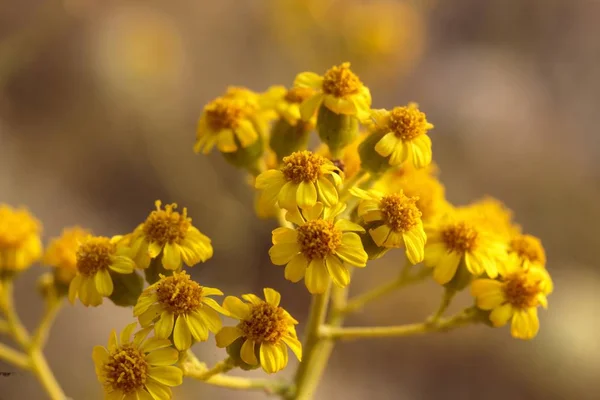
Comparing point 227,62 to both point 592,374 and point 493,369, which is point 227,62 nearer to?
point 493,369

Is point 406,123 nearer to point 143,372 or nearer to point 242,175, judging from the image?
point 143,372

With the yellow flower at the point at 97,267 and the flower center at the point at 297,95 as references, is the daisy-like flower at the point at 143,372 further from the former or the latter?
the flower center at the point at 297,95

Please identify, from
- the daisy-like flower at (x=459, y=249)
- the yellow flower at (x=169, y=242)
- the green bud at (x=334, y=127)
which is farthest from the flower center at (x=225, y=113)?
the daisy-like flower at (x=459, y=249)

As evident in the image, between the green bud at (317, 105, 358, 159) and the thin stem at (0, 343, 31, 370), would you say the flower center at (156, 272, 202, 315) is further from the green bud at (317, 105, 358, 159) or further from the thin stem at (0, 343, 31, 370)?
the thin stem at (0, 343, 31, 370)

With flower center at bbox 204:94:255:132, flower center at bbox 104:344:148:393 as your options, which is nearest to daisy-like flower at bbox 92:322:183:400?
flower center at bbox 104:344:148:393

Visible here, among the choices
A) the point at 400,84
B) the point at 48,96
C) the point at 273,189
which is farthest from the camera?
the point at 400,84

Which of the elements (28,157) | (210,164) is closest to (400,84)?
(210,164)
